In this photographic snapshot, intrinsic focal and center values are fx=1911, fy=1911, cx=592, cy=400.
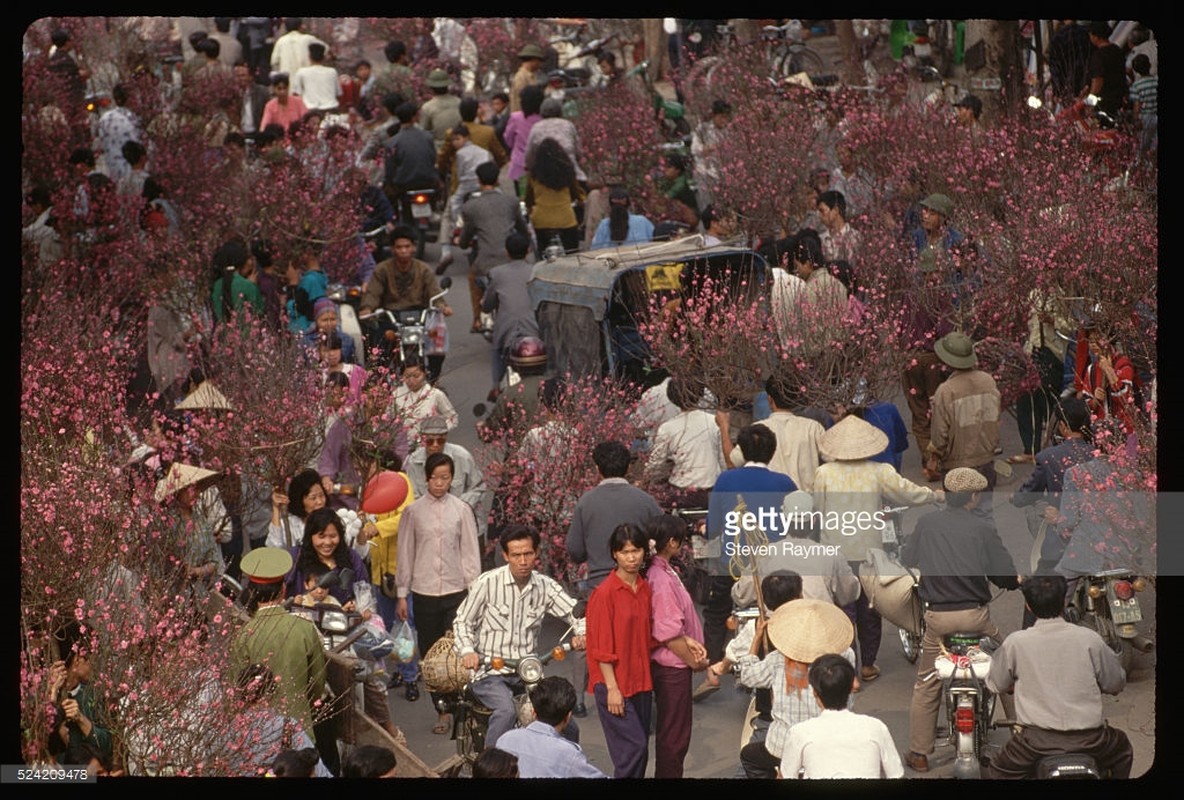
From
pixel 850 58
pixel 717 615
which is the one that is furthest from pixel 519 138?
pixel 717 615

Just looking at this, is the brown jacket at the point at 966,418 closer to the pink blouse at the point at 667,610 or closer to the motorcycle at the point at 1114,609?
the motorcycle at the point at 1114,609

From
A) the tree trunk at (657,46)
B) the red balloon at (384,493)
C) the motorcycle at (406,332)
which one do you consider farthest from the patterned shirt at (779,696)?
the tree trunk at (657,46)

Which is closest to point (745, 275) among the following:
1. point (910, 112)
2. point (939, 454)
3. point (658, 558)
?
point (939, 454)

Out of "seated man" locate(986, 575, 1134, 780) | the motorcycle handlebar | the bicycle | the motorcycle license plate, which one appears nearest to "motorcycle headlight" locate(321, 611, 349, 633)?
the motorcycle handlebar

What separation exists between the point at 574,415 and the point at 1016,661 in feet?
10.1

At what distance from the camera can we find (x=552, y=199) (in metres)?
16.1

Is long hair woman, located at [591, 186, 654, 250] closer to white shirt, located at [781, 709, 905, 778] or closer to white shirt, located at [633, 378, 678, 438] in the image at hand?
white shirt, located at [633, 378, 678, 438]

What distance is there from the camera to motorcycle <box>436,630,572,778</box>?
360 inches

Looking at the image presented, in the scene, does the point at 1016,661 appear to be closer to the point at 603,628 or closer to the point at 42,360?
the point at 603,628

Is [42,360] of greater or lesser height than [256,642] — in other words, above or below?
above

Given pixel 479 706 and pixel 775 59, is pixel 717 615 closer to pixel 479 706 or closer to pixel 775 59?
pixel 479 706

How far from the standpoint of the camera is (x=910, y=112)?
15.9m

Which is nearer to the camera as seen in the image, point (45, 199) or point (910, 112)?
point (45, 199)

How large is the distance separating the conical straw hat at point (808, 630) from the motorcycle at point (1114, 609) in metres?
1.94
